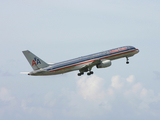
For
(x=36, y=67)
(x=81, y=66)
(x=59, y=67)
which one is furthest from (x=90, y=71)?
(x=36, y=67)

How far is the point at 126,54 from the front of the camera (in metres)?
85.3


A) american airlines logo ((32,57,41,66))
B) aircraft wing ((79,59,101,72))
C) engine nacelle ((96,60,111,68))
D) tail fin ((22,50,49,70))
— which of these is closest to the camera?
tail fin ((22,50,49,70))

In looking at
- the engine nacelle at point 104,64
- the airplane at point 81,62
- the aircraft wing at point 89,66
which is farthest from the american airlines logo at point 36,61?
the engine nacelle at point 104,64

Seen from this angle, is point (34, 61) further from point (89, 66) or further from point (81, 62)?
point (89, 66)

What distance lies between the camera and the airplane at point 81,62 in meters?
74.3

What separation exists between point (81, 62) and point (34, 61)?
43.3 feet

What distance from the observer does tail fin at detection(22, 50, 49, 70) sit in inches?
2904

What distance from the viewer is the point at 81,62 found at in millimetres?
78938

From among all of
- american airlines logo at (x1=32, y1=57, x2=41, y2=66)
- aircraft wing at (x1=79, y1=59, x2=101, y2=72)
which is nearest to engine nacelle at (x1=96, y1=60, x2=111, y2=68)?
aircraft wing at (x1=79, y1=59, x2=101, y2=72)

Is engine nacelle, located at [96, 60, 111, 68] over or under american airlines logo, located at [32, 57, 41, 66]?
under

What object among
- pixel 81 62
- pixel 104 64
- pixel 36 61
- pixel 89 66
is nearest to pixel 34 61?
pixel 36 61

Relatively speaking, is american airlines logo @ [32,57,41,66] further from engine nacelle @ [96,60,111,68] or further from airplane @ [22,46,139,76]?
engine nacelle @ [96,60,111,68]

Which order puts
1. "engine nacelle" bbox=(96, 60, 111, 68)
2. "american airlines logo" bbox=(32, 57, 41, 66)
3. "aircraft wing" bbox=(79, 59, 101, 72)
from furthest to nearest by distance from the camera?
"engine nacelle" bbox=(96, 60, 111, 68)
"aircraft wing" bbox=(79, 59, 101, 72)
"american airlines logo" bbox=(32, 57, 41, 66)

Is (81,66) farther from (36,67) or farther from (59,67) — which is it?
(36,67)
